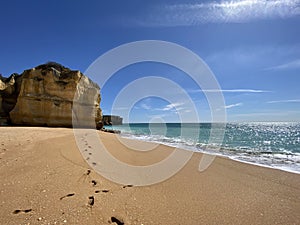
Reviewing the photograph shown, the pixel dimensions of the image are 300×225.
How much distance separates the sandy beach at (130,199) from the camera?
2.23 metres

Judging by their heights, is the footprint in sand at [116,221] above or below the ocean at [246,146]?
above

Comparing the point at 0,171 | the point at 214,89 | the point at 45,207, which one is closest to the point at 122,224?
the point at 45,207

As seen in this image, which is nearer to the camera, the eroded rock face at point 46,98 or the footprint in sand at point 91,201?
the footprint in sand at point 91,201

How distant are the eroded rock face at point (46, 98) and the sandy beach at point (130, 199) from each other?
711 inches

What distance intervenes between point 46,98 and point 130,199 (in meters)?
21.0

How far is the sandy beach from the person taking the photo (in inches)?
87.7

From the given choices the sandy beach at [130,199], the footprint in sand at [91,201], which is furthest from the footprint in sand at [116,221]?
the footprint in sand at [91,201]

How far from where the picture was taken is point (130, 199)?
2.79m

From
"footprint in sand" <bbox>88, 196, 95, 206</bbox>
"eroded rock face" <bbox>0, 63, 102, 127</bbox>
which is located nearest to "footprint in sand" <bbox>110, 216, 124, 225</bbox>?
"footprint in sand" <bbox>88, 196, 95, 206</bbox>

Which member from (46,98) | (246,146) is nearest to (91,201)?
(246,146)

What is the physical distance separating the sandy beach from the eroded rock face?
18057mm

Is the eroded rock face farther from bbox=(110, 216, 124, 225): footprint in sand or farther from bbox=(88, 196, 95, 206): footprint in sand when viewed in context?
bbox=(110, 216, 124, 225): footprint in sand

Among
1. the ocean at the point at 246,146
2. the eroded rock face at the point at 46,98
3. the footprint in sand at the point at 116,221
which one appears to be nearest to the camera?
the footprint in sand at the point at 116,221

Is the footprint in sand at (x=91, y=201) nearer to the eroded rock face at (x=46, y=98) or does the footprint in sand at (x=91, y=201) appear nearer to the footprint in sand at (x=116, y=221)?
the footprint in sand at (x=116, y=221)
